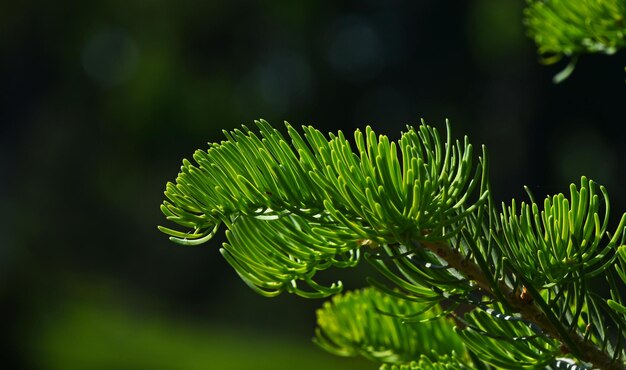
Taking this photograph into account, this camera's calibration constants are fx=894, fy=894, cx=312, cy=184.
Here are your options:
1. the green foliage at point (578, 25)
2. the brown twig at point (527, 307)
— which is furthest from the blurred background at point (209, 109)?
the brown twig at point (527, 307)

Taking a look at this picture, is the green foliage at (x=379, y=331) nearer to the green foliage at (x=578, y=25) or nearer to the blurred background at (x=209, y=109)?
the green foliage at (x=578, y=25)

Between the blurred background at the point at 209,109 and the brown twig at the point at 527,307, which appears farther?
the blurred background at the point at 209,109

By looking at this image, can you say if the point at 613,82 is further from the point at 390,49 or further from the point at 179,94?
the point at 179,94

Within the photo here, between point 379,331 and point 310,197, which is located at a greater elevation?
point 310,197

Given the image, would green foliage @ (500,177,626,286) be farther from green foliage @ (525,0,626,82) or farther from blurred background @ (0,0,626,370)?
blurred background @ (0,0,626,370)

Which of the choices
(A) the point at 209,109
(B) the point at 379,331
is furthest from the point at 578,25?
(A) the point at 209,109

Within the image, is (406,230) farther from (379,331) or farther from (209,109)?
(209,109)

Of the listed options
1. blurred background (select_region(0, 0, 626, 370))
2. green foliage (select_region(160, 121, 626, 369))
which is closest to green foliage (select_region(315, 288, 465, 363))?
green foliage (select_region(160, 121, 626, 369))
